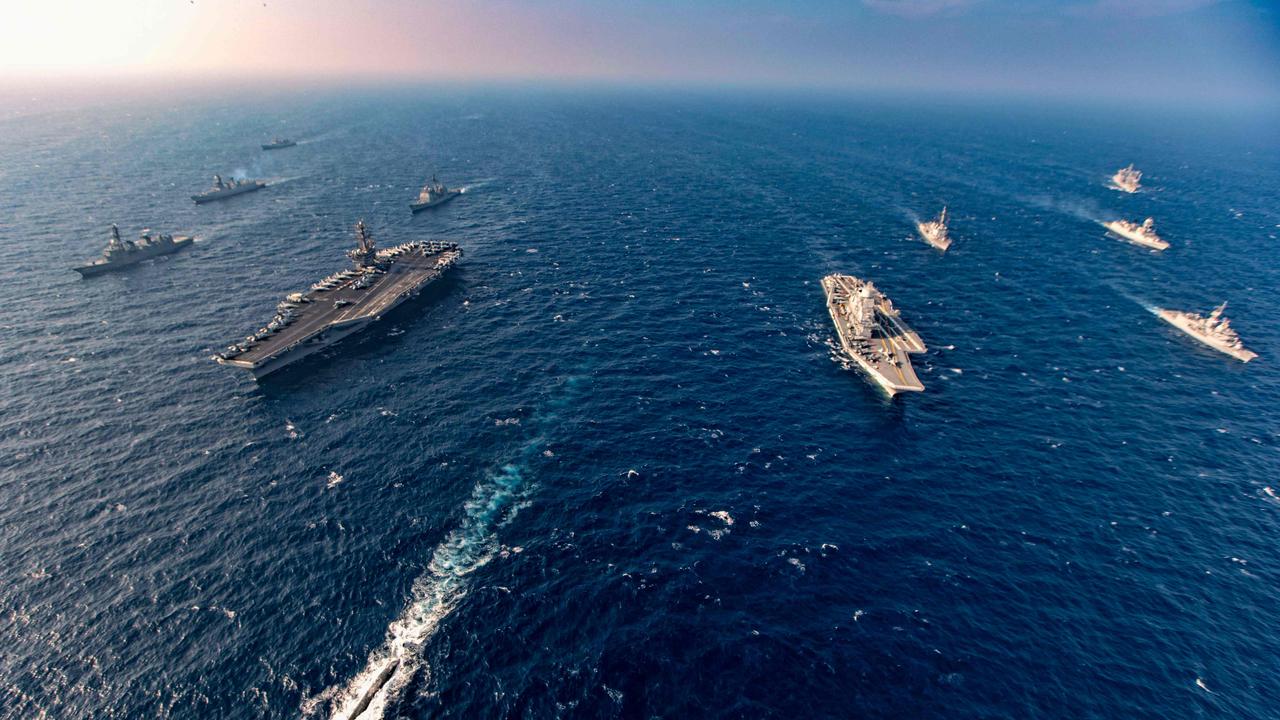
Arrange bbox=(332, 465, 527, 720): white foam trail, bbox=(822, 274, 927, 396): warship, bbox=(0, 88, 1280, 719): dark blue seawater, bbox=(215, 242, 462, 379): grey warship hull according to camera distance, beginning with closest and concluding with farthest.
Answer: bbox=(332, 465, 527, 720): white foam trail → bbox=(0, 88, 1280, 719): dark blue seawater → bbox=(822, 274, 927, 396): warship → bbox=(215, 242, 462, 379): grey warship hull

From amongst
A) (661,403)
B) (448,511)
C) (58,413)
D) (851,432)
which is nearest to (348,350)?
(58,413)

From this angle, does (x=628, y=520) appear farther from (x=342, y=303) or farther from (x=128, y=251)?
(x=128, y=251)

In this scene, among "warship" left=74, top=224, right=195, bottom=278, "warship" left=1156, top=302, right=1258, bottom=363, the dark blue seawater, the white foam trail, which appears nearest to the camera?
the white foam trail

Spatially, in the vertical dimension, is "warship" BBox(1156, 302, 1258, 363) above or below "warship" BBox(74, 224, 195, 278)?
above

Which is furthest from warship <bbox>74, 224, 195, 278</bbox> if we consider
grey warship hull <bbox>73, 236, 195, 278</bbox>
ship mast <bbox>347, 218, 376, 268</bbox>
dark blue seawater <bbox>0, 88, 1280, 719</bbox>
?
ship mast <bbox>347, 218, 376, 268</bbox>

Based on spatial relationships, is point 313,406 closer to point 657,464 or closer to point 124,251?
point 657,464

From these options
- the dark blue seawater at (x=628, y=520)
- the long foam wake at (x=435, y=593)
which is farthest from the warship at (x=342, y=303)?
the long foam wake at (x=435, y=593)

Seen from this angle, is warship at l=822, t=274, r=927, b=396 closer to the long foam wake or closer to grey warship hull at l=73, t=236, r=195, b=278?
the long foam wake

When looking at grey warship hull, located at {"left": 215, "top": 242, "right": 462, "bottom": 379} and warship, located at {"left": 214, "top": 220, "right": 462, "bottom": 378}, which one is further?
warship, located at {"left": 214, "top": 220, "right": 462, "bottom": 378}
